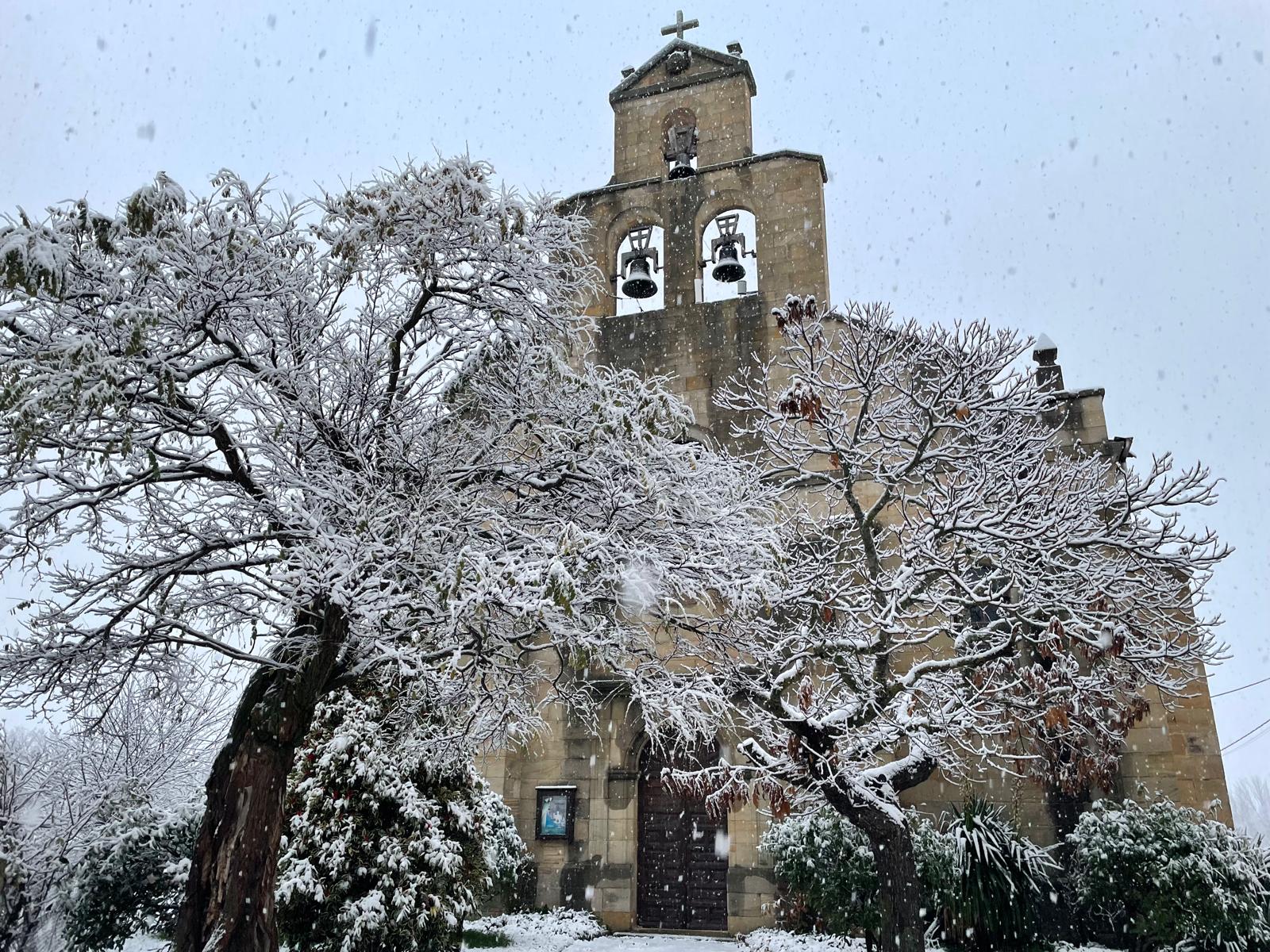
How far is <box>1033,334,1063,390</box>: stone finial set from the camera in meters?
16.5

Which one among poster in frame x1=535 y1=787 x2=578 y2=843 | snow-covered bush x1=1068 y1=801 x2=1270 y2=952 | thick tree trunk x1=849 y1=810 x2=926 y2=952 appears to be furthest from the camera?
poster in frame x1=535 y1=787 x2=578 y2=843

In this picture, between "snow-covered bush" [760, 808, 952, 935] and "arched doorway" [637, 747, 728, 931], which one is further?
"arched doorway" [637, 747, 728, 931]

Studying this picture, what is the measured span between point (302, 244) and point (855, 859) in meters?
10.3

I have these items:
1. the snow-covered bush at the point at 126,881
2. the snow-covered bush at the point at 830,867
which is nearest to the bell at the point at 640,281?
the snow-covered bush at the point at 830,867

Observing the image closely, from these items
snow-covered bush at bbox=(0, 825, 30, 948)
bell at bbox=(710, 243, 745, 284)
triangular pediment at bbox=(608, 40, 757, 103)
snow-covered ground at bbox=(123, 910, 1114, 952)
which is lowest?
Answer: snow-covered ground at bbox=(123, 910, 1114, 952)

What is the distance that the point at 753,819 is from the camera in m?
14.9

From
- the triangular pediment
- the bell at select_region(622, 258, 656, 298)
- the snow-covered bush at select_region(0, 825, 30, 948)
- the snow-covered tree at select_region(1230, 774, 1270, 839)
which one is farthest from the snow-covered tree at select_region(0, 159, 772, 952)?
the snow-covered tree at select_region(1230, 774, 1270, 839)

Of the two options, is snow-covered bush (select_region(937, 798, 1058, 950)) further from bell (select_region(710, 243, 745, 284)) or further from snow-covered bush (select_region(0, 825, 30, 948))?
snow-covered bush (select_region(0, 825, 30, 948))

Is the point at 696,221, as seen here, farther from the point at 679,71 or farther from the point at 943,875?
the point at 943,875

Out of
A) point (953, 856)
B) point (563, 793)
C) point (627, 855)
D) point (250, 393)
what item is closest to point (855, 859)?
point (953, 856)

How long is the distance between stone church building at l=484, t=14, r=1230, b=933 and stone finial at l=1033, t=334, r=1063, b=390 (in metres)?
0.05

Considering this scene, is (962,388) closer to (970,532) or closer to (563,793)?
(970,532)

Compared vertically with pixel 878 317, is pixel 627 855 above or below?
below

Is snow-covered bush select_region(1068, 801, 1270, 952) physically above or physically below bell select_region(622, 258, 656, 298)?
below
